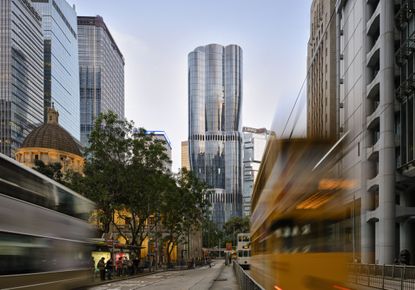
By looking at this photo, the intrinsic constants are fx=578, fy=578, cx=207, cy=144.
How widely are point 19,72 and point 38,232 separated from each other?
424 feet

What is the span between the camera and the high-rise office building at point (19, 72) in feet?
406

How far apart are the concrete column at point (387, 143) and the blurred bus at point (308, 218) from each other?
31180 mm

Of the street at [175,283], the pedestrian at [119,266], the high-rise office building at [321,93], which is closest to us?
the high-rise office building at [321,93]

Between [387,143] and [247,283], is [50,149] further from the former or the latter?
[247,283]

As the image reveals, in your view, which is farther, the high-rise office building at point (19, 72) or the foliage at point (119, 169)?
the high-rise office building at point (19, 72)

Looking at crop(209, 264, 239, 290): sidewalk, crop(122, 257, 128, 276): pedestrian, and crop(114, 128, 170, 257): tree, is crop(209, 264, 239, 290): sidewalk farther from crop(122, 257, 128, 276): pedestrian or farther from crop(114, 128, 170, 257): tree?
crop(122, 257, 128, 276): pedestrian

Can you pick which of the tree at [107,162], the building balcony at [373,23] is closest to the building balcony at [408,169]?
the building balcony at [373,23]

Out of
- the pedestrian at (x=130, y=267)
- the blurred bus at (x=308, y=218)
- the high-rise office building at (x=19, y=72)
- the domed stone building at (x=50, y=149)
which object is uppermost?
the high-rise office building at (x=19, y=72)

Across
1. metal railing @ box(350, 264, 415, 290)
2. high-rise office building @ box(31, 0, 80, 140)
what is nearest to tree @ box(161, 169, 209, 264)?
metal railing @ box(350, 264, 415, 290)

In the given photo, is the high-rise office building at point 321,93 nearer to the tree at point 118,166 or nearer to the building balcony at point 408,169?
the building balcony at point 408,169

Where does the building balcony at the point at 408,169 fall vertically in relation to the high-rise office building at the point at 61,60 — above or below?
below

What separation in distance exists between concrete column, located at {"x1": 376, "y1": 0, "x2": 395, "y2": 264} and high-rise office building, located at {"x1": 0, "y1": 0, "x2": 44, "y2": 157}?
9306cm

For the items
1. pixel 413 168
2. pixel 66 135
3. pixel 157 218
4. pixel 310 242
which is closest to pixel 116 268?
pixel 157 218

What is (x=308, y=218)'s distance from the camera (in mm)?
9148
